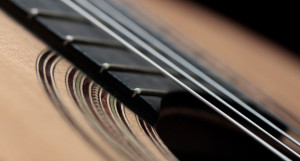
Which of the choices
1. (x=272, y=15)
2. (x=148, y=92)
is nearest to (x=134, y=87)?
(x=148, y=92)

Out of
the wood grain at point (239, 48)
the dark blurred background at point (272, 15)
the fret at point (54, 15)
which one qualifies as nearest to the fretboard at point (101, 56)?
the fret at point (54, 15)

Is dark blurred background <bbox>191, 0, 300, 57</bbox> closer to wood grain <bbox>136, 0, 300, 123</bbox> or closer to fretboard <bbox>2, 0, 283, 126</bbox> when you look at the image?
wood grain <bbox>136, 0, 300, 123</bbox>

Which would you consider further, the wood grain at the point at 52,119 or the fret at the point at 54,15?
the fret at the point at 54,15

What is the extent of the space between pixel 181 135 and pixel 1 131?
440 millimetres

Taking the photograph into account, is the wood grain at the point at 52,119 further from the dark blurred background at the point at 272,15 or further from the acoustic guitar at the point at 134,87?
the dark blurred background at the point at 272,15

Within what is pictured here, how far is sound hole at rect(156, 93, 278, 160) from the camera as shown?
0.79m

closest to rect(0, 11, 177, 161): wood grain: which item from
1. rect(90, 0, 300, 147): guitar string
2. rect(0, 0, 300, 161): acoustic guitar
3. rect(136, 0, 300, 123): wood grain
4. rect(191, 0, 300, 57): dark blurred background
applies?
rect(0, 0, 300, 161): acoustic guitar

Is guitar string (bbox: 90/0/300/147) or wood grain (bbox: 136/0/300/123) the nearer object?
guitar string (bbox: 90/0/300/147)

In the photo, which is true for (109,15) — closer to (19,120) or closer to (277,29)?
(19,120)

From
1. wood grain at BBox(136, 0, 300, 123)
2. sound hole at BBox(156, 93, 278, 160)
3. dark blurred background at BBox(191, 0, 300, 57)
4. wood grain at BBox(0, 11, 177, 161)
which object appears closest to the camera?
wood grain at BBox(0, 11, 177, 161)

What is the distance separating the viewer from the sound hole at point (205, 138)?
793 mm

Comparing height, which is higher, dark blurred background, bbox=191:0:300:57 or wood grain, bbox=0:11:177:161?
dark blurred background, bbox=191:0:300:57

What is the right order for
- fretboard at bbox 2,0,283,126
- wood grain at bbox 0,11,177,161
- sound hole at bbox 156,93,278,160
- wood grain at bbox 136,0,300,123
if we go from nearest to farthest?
wood grain at bbox 0,11,177,161
fretboard at bbox 2,0,283,126
sound hole at bbox 156,93,278,160
wood grain at bbox 136,0,300,123

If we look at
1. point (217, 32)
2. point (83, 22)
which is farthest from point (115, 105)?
point (217, 32)
